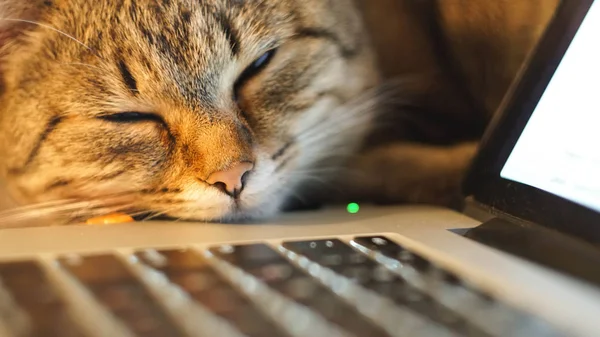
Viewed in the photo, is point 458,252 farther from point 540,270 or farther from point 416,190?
point 416,190

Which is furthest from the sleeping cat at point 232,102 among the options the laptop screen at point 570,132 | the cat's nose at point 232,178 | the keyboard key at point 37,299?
the keyboard key at point 37,299

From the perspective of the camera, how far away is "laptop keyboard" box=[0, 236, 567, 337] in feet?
1.26

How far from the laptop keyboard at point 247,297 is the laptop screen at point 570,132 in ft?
0.55

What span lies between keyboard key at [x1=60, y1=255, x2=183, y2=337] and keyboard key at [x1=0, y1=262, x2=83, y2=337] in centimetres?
2

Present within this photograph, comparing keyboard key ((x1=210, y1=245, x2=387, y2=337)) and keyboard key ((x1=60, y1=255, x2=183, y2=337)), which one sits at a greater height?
keyboard key ((x1=210, y1=245, x2=387, y2=337))

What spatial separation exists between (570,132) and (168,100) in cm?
46

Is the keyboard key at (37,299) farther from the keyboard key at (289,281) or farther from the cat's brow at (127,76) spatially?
the cat's brow at (127,76)

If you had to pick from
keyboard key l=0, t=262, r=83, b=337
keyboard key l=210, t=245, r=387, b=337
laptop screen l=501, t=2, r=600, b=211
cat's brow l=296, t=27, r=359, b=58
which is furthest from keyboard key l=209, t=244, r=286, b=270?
cat's brow l=296, t=27, r=359, b=58

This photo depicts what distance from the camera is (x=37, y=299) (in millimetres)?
409

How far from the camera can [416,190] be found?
840mm

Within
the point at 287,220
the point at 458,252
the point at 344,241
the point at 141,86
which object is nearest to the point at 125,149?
the point at 141,86

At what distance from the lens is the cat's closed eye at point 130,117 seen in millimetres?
775

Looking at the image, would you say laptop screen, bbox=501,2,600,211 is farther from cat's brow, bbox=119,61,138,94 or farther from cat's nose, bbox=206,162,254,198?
cat's brow, bbox=119,61,138,94

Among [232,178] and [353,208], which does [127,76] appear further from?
[353,208]
